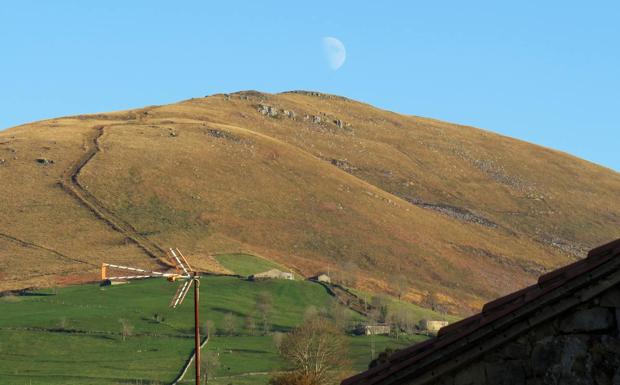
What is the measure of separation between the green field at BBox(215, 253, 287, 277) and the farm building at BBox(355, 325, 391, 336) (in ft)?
99.7

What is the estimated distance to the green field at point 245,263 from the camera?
18875cm

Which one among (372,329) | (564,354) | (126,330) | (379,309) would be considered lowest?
(564,354)

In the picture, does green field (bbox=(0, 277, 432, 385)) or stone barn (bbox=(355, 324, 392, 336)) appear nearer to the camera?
green field (bbox=(0, 277, 432, 385))

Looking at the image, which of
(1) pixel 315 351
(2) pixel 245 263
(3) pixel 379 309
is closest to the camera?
(1) pixel 315 351

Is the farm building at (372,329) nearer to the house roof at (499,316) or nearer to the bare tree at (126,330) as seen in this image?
the bare tree at (126,330)

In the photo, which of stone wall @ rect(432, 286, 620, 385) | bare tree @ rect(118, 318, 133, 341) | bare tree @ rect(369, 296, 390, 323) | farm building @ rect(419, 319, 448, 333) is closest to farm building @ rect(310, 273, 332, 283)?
bare tree @ rect(369, 296, 390, 323)

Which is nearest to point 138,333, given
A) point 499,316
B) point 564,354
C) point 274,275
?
point 274,275

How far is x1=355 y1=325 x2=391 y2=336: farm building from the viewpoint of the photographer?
161000 millimetres

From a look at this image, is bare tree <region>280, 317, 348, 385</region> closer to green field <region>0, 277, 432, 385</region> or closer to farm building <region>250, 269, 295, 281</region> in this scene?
green field <region>0, 277, 432, 385</region>

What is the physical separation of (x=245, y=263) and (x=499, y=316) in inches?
7274

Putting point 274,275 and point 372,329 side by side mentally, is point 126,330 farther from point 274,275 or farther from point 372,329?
point 274,275

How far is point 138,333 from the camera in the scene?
152m

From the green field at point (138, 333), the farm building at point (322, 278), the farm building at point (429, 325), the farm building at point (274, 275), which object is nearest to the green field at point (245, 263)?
the farm building at point (274, 275)

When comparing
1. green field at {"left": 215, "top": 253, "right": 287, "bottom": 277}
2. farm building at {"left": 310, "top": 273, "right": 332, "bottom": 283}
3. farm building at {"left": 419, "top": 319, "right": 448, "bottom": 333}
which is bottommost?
farm building at {"left": 419, "top": 319, "right": 448, "bottom": 333}
